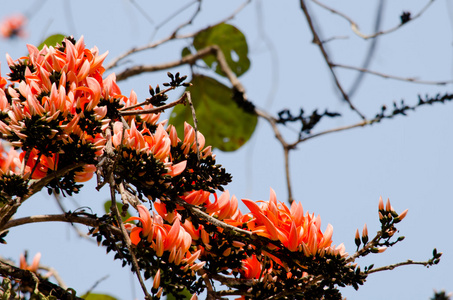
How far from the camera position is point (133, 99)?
3.38ft

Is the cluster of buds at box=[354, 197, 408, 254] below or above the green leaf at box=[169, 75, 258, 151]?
below

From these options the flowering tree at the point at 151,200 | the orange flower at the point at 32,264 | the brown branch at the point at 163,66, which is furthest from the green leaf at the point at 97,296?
the brown branch at the point at 163,66

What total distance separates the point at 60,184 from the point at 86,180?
1.8 inches

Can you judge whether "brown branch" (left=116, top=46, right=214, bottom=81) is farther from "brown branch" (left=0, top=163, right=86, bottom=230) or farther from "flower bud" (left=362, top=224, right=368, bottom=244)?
"flower bud" (left=362, top=224, right=368, bottom=244)

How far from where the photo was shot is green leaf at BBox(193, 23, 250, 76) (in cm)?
238

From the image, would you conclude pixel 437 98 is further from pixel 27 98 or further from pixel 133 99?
pixel 27 98

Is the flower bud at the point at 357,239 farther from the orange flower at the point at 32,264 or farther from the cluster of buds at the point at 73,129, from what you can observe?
the orange flower at the point at 32,264

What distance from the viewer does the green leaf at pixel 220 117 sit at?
2.31 meters

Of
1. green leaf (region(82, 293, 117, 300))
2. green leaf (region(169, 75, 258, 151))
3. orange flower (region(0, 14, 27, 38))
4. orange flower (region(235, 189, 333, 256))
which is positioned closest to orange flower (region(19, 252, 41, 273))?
green leaf (region(82, 293, 117, 300))

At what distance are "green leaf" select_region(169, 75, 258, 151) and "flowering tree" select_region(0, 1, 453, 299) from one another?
1.29 m

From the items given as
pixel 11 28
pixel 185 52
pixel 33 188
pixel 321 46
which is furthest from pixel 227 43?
pixel 11 28

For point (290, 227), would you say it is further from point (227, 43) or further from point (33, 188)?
point (227, 43)

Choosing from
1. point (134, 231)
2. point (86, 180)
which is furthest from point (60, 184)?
point (134, 231)

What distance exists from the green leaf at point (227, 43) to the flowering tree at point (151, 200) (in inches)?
55.9
